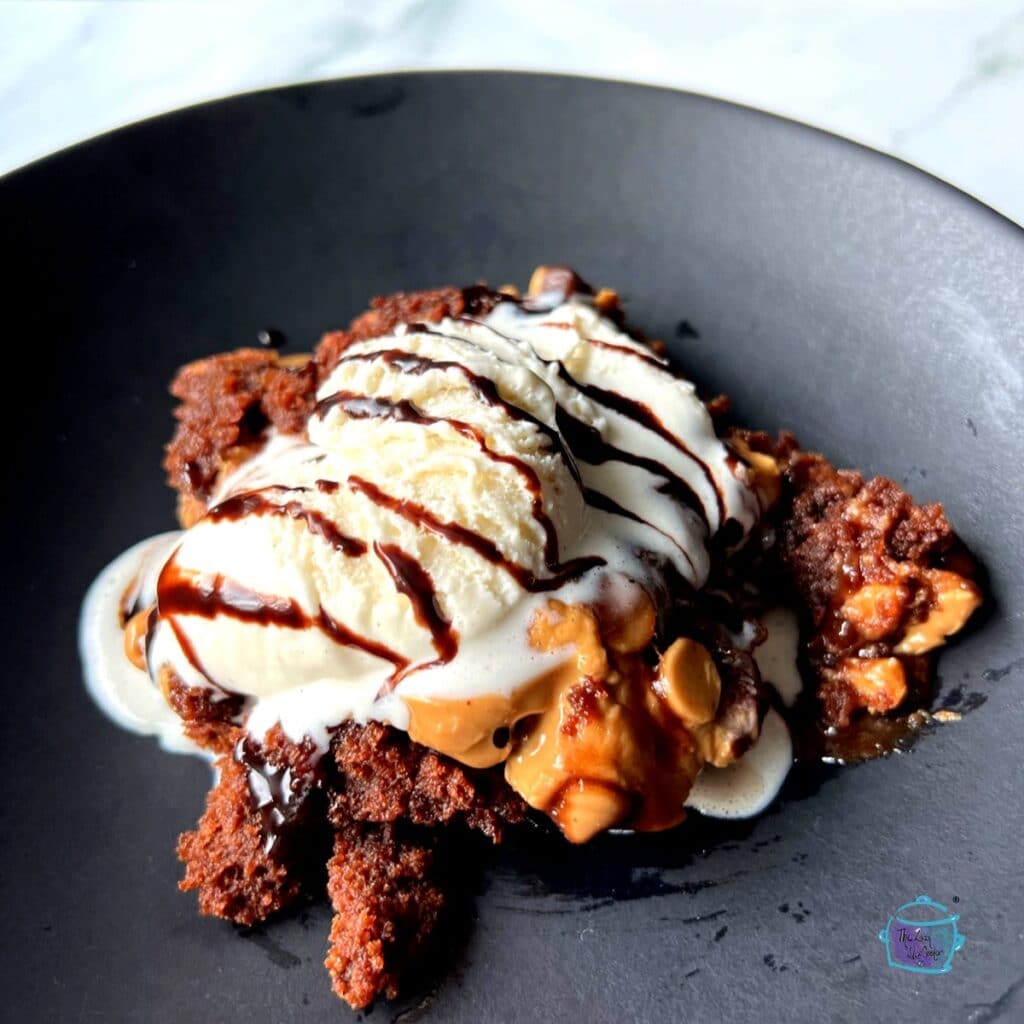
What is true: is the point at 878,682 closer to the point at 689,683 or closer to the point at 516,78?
the point at 689,683

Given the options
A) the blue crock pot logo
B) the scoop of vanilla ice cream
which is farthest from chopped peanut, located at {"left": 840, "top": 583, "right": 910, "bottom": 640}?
the scoop of vanilla ice cream

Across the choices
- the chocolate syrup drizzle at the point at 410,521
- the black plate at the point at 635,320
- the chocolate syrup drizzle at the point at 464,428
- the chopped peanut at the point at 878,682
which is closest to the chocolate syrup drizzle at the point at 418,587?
the chocolate syrup drizzle at the point at 410,521

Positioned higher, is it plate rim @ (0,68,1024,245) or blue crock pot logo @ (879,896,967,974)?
plate rim @ (0,68,1024,245)

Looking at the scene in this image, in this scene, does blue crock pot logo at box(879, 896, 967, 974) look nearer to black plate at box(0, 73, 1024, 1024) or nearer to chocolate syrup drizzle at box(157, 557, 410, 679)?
black plate at box(0, 73, 1024, 1024)

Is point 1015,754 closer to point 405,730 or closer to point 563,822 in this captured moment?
point 563,822

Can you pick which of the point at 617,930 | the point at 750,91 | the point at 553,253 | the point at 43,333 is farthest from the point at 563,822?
the point at 750,91

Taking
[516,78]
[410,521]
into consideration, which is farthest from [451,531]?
[516,78]

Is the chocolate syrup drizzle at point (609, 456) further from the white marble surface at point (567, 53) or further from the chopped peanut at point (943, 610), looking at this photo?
the white marble surface at point (567, 53)

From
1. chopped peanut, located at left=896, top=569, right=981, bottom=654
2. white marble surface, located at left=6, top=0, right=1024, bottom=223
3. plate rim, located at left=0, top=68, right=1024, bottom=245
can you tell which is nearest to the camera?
chopped peanut, located at left=896, top=569, right=981, bottom=654
